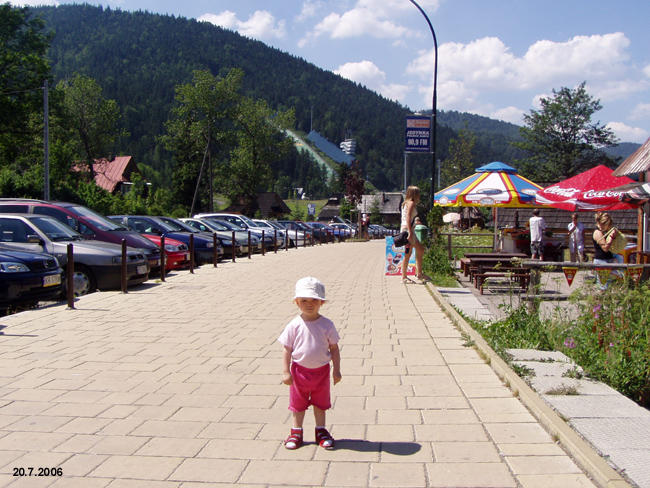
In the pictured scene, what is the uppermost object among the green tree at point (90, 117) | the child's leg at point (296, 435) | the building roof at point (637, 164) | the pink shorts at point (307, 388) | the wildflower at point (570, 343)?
the green tree at point (90, 117)

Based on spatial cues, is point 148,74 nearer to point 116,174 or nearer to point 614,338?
point 116,174

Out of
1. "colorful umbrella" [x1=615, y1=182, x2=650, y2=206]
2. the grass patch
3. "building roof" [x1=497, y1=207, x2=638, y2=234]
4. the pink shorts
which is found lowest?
the grass patch

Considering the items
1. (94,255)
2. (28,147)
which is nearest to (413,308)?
(94,255)

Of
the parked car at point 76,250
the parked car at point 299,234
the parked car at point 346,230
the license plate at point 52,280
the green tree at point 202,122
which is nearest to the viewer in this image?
the license plate at point 52,280

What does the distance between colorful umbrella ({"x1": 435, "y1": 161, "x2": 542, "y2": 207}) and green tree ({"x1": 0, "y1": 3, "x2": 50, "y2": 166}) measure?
2994 centimetres

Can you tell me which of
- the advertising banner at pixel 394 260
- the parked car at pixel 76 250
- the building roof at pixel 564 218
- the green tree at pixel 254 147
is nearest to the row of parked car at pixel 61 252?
the parked car at pixel 76 250

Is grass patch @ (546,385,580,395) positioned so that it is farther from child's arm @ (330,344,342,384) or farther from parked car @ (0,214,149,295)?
parked car @ (0,214,149,295)

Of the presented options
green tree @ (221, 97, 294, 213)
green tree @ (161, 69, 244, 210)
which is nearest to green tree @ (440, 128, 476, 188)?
green tree @ (221, 97, 294, 213)

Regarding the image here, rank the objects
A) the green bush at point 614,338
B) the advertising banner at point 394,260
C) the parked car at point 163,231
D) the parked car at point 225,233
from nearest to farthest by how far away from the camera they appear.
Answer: the green bush at point 614,338, the advertising banner at point 394,260, the parked car at point 163,231, the parked car at point 225,233

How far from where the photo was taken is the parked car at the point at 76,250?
11.0 metres

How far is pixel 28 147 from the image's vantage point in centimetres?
5012

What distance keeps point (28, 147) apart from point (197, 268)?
1583 inches

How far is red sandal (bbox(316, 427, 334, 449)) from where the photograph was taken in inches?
152

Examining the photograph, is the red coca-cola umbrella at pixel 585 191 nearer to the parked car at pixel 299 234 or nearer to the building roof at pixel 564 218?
the building roof at pixel 564 218
